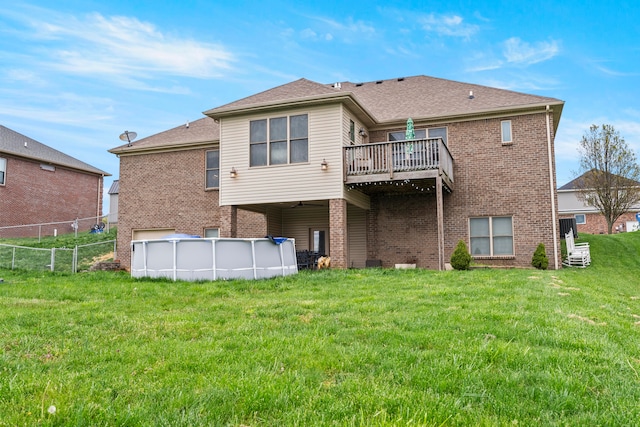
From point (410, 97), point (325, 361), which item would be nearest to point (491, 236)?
point (410, 97)

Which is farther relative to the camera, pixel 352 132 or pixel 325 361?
pixel 352 132

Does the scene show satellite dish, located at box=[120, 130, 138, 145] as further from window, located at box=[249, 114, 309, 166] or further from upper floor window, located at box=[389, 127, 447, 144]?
upper floor window, located at box=[389, 127, 447, 144]

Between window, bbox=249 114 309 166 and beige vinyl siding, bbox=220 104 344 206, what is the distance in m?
0.17

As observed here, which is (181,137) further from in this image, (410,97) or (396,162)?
(396,162)

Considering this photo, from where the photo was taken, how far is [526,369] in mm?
3725

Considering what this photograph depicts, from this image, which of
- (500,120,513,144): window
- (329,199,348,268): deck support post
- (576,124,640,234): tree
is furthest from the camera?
(576,124,640,234): tree

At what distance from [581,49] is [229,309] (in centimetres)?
1802

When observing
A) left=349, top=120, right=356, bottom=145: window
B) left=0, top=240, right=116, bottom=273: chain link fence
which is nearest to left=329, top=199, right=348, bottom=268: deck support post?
left=349, top=120, right=356, bottom=145: window

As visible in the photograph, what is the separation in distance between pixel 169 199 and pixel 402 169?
411 inches

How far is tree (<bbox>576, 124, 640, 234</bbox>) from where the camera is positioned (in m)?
25.8

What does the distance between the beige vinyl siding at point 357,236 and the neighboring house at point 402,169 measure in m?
0.04

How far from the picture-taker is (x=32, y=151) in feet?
92.5

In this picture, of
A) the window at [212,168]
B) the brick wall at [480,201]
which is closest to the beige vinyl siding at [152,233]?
the window at [212,168]

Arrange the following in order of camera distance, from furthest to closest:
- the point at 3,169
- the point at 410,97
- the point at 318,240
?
the point at 3,169 → the point at 318,240 → the point at 410,97
